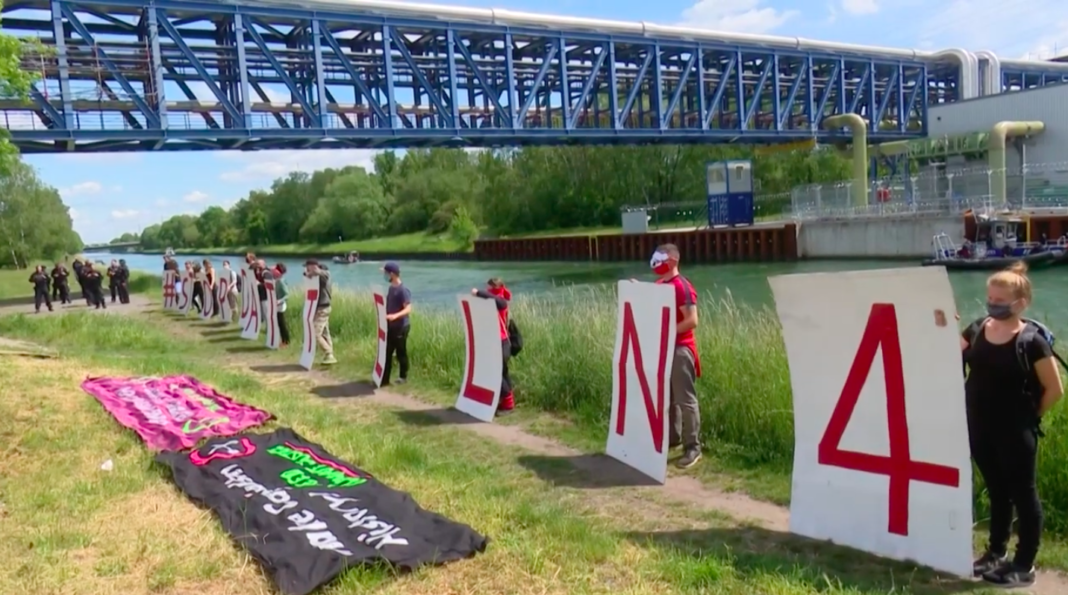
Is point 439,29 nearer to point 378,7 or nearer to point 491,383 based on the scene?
point 378,7

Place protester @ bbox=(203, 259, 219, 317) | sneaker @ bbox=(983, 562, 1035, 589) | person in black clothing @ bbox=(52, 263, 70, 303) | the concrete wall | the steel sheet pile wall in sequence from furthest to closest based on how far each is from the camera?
the steel sheet pile wall
the concrete wall
person in black clothing @ bbox=(52, 263, 70, 303)
protester @ bbox=(203, 259, 219, 317)
sneaker @ bbox=(983, 562, 1035, 589)

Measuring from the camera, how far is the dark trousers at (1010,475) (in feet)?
14.4

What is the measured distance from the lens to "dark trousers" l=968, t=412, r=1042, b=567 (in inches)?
173

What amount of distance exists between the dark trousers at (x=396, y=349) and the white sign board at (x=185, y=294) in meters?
15.1

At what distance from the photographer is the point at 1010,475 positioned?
14.6ft

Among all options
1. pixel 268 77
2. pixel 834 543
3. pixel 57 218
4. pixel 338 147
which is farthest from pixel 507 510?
pixel 57 218

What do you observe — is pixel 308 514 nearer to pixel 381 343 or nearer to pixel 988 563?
pixel 988 563

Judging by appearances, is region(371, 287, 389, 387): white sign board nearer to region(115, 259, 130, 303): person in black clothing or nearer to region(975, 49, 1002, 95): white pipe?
region(115, 259, 130, 303): person in black clothing

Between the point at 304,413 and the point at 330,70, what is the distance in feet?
119

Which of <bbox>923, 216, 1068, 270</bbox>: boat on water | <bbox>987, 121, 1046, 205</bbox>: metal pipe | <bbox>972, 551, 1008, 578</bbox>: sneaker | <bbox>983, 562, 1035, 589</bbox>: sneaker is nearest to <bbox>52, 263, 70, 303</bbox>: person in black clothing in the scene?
<bbox>923, 216, 1068, 270</bbox>: boat on water

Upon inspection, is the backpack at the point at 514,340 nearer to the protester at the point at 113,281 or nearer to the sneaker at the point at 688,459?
the sneaker at the point at 688,459

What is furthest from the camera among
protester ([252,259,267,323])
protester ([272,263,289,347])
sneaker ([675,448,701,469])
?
protester ([252,259,267,323])

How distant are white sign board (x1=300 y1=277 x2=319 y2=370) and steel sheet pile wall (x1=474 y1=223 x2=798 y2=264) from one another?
35.1 meters

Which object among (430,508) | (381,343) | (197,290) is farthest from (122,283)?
(430,508)
